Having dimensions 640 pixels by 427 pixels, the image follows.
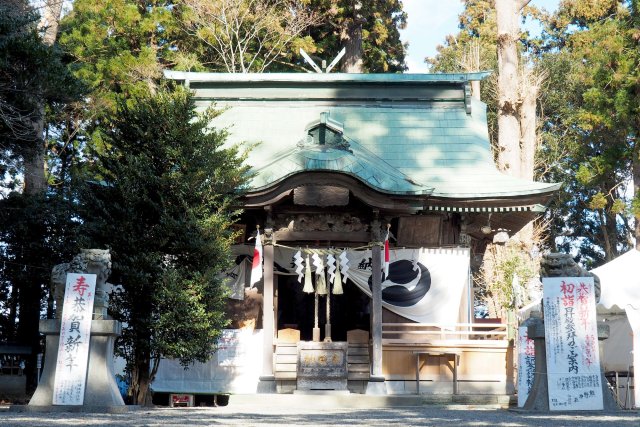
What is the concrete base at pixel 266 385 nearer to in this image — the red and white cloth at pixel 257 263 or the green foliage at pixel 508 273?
the red and white cloth at pixel 257 263

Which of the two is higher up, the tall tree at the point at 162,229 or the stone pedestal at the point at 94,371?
the tall tree at the point at 162,229

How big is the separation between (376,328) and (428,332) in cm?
105

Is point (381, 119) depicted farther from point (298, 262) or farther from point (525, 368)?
point (525, 368)

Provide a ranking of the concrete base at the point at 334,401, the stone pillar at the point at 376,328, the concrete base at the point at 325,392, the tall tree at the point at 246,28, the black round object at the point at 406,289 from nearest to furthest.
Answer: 1. the concrete base at the point at 334,401
2. the concrete base at the point at 325,392
3. the stone pillar at the point at 376,328
4. the black round object at the point at 406,289
5. the tall tree at the point at 246,28

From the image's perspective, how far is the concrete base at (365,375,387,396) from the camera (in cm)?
1457

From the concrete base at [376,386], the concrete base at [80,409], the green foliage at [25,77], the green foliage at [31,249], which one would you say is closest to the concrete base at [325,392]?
the concrete base at [376,386]

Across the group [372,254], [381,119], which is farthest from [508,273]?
[372,254]

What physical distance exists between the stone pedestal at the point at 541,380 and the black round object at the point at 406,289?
18.6 ft

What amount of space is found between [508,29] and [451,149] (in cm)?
772

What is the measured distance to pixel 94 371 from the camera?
33.9 ft

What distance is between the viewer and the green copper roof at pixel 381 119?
16562 millimetres

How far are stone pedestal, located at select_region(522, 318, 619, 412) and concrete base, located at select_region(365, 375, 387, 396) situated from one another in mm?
4593

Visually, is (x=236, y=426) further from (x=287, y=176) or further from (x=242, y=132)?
(x=242, y=132)

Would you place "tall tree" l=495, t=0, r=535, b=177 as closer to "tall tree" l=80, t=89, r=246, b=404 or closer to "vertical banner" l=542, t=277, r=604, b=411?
"tall tree" l=80, t=89, r=246, b=404
